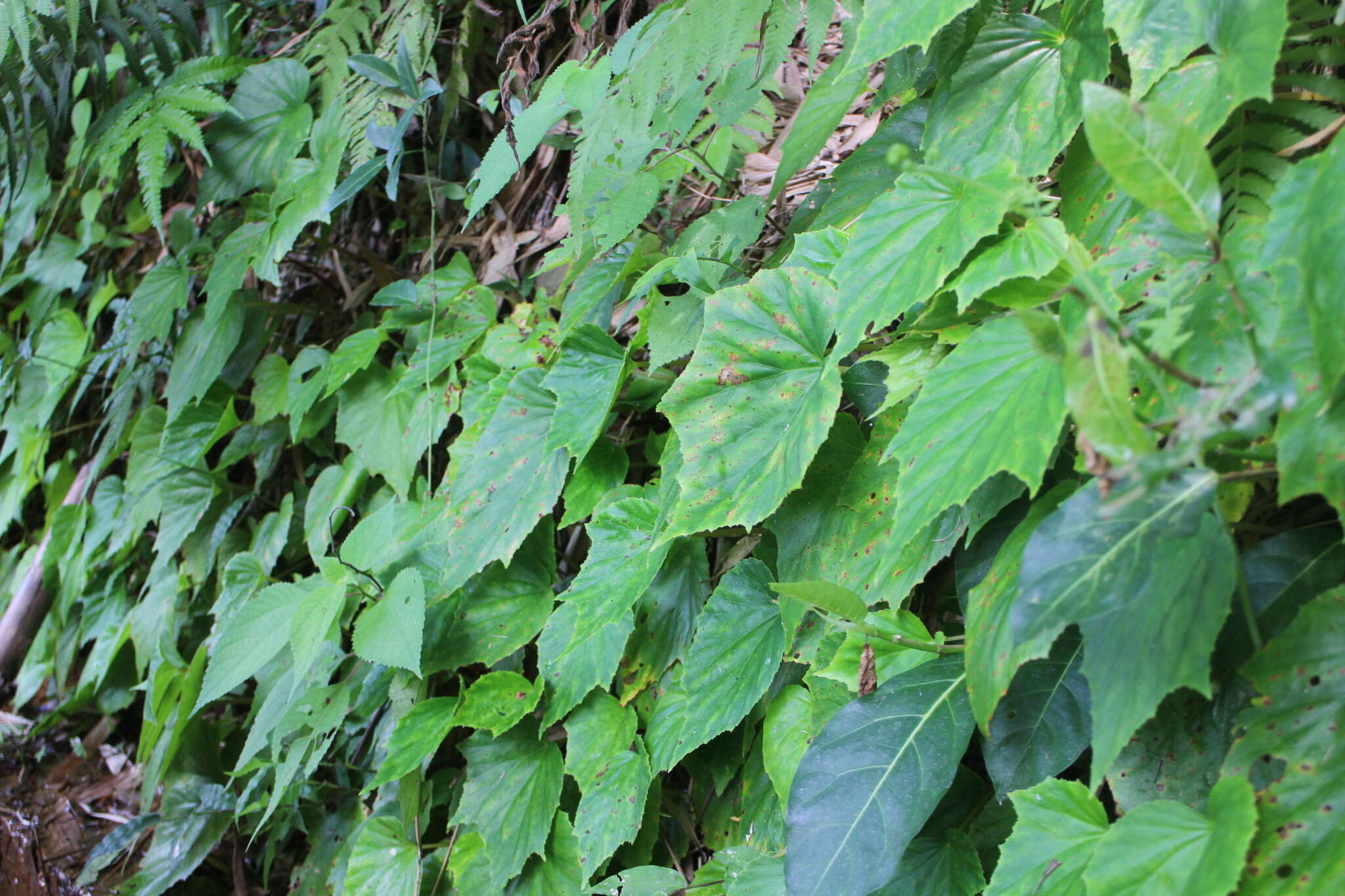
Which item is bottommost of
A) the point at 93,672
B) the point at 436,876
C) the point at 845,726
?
the point at 93,672

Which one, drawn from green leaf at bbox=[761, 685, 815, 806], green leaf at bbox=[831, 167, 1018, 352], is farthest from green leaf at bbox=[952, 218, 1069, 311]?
green leaf at bbox=[761, 685, 815, 806]

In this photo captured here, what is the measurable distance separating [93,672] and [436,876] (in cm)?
152

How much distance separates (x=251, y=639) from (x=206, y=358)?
85cm

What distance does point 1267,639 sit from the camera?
62 centimetres

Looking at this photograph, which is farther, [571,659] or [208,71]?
[208,71]

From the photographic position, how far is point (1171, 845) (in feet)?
1.85

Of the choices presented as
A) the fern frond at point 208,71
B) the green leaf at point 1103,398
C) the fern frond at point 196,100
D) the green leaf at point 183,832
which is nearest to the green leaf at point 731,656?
the green leaf at point 1103,398

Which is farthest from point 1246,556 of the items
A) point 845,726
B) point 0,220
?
point 0,220

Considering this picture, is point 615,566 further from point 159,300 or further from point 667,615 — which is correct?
point 159,300

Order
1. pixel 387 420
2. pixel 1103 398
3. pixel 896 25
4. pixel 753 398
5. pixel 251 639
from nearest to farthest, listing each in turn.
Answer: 1. pixel 1103 398
2. pixel 896 25
3. pixel 753 398
4. pixel 251 639
5. pixel 387 420

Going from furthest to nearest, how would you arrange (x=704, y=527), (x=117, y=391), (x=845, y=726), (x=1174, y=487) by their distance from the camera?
1. (x=117, y=391)
2. (x=704, y=527)
3. (x=845, y=726)
4. (x=1174, y=487)

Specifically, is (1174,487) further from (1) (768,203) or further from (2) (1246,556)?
(1) (768,203)

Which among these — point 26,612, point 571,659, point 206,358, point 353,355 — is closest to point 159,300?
point 206,358

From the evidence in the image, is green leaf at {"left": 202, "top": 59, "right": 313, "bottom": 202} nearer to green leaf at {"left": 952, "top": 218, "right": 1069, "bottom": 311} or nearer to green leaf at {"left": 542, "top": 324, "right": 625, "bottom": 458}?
green leaf at {"left": 542, "top": 324, "right": 625, "bottom": 458}
